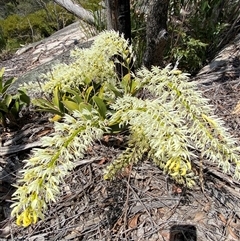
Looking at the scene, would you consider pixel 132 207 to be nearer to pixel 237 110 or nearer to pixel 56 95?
pixel 56 95

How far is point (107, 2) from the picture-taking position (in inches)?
92.0

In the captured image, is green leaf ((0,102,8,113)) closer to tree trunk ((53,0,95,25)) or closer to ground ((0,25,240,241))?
ground ((0,25,240,241))

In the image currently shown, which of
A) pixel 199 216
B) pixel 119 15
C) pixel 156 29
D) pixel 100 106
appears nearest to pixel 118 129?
pixel 100 106

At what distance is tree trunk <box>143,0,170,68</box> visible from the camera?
247 cm

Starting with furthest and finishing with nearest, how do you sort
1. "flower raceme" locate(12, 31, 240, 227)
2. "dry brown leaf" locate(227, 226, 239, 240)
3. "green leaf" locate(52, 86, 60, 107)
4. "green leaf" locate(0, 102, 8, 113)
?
"green leaf" locate(0, 102, 8, 113)
"green leaf" locate(52, 86, 60, 107)
"dry brown leaf" locate(227, 226, 239, 240)
"flower raceme" locate(12, 31, 240, 227)

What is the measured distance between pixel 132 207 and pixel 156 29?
4.62ft

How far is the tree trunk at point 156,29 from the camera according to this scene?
8.11ft

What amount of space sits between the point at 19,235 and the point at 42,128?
84 cm

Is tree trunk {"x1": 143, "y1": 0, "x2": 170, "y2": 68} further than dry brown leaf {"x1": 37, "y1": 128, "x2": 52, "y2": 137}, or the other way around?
tree trunk {"x1": 143, "y1": 0, "x2": 170, "y2": 68}

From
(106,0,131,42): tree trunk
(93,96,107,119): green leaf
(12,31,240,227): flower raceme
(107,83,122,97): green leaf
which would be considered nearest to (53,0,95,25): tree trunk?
(106,0,131,42): tree trunk

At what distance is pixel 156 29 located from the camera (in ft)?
8.34

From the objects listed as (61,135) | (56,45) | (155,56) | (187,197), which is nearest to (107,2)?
(155,56)

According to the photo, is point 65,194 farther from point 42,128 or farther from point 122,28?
point 122,28

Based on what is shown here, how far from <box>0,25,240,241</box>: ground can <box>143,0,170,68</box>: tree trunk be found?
88cm
